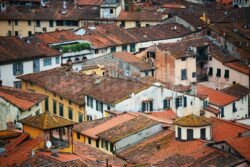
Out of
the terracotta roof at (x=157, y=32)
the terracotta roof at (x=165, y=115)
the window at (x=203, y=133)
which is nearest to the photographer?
the window at (x=203, y=133)

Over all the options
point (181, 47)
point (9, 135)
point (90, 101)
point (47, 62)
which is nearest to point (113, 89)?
point (90, 101)

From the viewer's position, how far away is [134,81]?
214ft

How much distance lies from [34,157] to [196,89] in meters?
32.8

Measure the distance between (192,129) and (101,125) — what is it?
23.7 feet

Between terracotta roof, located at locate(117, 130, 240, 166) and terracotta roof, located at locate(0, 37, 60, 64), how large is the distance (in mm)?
25574

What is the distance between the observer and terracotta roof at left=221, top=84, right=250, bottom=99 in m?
74.7

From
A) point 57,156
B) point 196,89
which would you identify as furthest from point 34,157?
point 196,89

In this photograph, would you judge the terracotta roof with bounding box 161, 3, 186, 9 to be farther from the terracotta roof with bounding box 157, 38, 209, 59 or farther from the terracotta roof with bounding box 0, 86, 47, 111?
the terracotta roof with bounding box 0, 86, 47, 111

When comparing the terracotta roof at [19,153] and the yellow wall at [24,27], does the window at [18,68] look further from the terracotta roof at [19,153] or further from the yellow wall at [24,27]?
the terracotta roof at [19,153]

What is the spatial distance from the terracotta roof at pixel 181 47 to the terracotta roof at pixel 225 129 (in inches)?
864

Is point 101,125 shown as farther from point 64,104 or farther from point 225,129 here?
point 64,104

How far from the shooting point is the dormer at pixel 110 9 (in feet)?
340

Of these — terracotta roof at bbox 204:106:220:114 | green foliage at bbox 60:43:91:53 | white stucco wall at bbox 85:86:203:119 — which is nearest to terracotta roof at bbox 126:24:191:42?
green foliage at bbox 60:43:91:53

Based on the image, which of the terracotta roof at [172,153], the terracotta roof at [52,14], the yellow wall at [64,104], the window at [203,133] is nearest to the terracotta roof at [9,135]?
the terracotta roof at [172,153]
